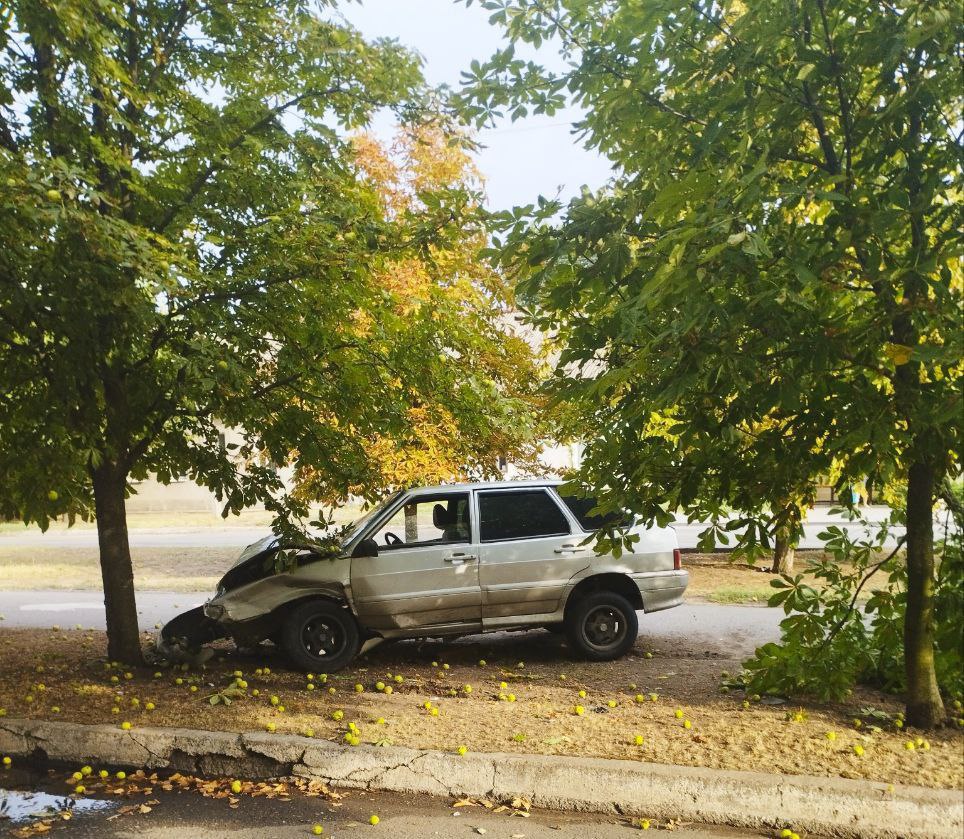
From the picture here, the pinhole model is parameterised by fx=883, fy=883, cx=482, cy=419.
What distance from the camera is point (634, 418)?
541cm

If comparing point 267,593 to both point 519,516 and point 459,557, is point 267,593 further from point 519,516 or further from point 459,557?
point 519,516

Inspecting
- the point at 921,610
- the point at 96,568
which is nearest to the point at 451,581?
the point at 921,610

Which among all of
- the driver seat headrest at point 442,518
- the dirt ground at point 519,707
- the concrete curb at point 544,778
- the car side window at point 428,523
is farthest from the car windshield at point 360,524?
the concrete curb at point 544,778

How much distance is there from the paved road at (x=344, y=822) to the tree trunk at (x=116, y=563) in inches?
121

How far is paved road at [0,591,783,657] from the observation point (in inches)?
373

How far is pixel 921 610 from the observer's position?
564 centimetres

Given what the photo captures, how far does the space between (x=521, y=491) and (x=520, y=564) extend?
29.2 inches

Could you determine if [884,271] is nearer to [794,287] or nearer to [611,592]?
[794,287]

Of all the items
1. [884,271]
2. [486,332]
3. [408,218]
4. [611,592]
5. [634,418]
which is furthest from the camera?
[486,332]

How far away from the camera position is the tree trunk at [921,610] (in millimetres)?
5582

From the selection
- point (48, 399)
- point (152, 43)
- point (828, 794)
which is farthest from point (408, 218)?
point (828, 794)

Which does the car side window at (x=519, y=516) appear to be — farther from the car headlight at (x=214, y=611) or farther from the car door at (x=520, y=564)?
the car headlight at (x=214, y=611)

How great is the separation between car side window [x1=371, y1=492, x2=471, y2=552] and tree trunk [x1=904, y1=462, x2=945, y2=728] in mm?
3968

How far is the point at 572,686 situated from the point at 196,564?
480 inches
